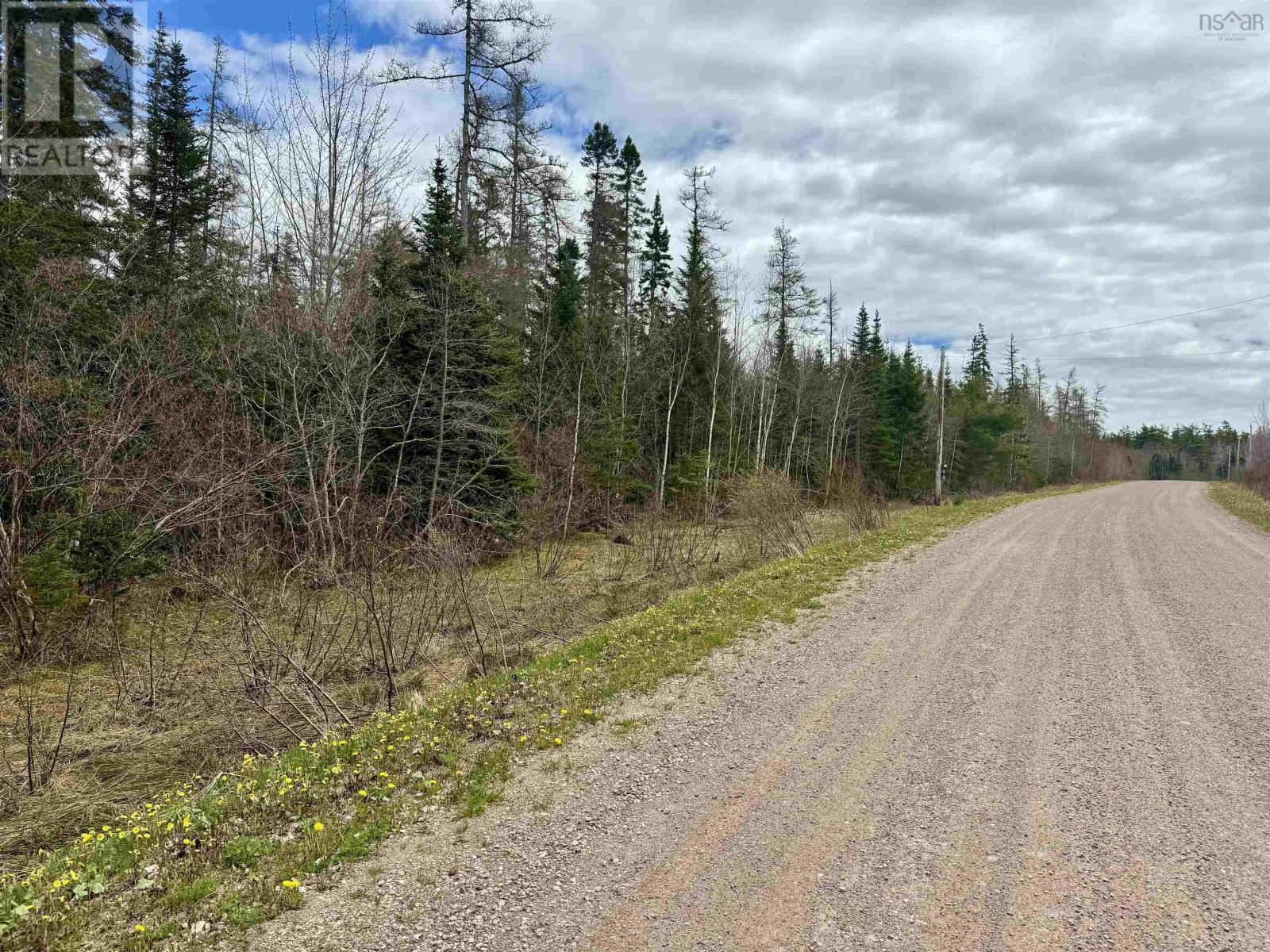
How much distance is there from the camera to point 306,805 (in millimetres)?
4094

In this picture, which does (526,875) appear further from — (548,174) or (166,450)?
(548,174)

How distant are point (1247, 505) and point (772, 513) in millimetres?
25272

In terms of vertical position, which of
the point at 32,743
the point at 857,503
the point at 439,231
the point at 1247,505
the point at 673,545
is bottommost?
the point at 32,743

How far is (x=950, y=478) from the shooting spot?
44000mm

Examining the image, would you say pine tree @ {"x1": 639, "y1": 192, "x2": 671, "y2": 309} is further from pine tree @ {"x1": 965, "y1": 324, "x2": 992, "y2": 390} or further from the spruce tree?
pine tree @ {"x1": 965, "y1": 324, "x2": 992, "y2": 390}

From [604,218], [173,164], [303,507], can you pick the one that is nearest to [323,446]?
[303,507]

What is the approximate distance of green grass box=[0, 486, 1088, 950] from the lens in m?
3.06

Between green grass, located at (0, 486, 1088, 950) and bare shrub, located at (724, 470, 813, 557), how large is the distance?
7028mm

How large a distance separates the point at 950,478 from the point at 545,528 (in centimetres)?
3744

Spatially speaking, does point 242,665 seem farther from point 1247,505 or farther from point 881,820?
point 1247,505

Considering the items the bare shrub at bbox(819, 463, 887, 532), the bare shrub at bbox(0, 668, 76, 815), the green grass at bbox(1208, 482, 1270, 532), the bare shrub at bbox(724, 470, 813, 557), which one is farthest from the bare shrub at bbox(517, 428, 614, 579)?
the green grass at bbox(1208, 482, 1270, 532)

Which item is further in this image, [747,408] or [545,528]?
[747,408]

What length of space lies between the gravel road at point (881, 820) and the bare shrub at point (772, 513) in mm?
7265

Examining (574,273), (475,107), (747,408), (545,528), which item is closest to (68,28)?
(475,107)
